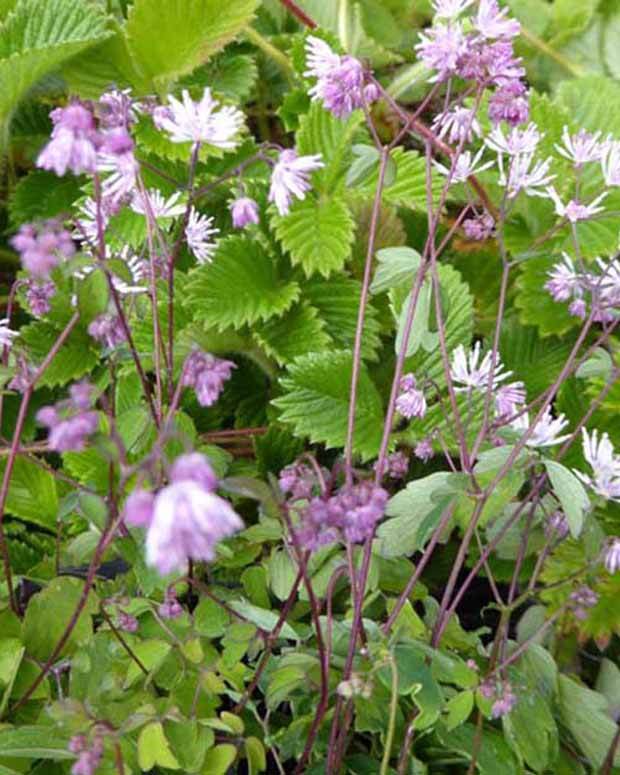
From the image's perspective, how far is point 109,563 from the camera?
0.94 m

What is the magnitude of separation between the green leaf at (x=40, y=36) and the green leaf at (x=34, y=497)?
40 cm

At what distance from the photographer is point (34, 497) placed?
38.4 inches

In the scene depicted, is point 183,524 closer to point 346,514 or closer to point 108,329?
point 346,514

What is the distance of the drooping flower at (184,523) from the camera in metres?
0.40

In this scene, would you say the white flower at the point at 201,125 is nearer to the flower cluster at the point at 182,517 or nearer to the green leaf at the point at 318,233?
the flower cluster at the point at 182,517

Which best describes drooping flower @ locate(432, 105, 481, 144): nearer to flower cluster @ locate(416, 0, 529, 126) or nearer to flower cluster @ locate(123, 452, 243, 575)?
flower cluster @ locate(416, 0, 529, 126)

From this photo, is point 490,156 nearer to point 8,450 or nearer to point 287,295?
point 287,295

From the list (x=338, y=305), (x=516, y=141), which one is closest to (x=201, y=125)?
(x=516, y=141)

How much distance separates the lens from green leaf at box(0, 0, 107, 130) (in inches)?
43.3

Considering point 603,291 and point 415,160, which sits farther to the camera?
point 415,160

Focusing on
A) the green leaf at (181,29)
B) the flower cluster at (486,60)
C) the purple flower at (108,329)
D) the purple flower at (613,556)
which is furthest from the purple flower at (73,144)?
the green leaf at (181,29)

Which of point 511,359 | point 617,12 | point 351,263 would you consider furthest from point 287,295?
point 617,12

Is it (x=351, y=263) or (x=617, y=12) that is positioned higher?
(x=617, y=12)

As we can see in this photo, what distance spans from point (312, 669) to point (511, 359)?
564 millimetres
